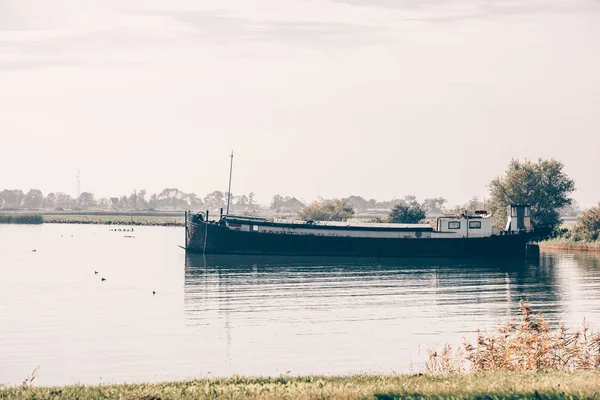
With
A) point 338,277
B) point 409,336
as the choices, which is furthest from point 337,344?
point 338,277

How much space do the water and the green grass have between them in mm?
8712

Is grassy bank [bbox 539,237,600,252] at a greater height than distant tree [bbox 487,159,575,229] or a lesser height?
lesser

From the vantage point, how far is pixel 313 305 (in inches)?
2162

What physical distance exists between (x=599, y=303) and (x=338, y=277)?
2421 cm

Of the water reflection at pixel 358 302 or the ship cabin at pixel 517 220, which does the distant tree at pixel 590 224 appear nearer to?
the ship cabin at pixel 517 220

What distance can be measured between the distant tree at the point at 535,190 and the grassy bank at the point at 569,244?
759 centimetres

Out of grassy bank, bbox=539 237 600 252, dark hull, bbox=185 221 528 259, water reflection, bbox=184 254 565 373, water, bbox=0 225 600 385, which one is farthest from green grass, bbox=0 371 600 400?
grassy bank, bbox=539 237 600 252

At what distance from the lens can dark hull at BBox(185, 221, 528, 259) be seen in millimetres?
103125

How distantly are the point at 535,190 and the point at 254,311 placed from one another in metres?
95.3

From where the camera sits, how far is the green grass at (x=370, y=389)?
67.4 ft

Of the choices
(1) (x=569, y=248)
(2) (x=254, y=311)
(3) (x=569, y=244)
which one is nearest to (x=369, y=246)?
(1) (x=569, y=248)

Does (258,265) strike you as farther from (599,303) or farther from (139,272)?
(599,303)

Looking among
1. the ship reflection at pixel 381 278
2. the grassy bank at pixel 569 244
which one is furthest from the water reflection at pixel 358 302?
the grassy bank at pixel 569 244

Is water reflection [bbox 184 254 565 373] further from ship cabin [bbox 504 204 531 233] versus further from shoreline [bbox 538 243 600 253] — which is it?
shoreline [bbox 538 243 600 253]
